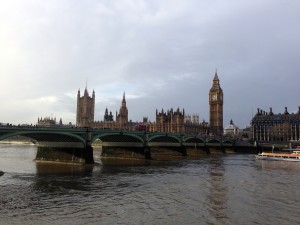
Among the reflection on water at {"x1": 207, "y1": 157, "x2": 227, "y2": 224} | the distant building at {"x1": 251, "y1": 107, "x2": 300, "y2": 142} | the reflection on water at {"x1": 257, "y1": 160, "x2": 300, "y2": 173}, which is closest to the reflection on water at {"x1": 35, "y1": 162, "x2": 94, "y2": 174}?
the reflection on water at {"x1": 207, "y1": 157, "x2": 227, "y2": 224}

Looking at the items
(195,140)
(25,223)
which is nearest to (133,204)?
(25,223)

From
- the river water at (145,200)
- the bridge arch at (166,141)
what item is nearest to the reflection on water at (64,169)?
the river water at (145,200)

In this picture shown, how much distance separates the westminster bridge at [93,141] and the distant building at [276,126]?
8074 centimetres

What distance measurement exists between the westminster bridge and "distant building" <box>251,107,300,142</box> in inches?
3179

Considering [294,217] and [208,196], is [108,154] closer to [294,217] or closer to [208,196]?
[208,196]

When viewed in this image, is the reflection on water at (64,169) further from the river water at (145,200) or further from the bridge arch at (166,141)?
the bridge arch at (166,141)

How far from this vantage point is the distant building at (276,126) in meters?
177

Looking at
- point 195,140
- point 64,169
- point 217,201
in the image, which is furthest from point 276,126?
point 217,201

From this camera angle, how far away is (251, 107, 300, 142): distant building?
582 ft

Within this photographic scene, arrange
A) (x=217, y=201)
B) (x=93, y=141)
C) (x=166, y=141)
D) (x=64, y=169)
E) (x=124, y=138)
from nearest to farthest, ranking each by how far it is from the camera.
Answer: (x=217, y=201)
(x=64, y=169)
(x=93, y=141)
(x=124, y=138)
(x=166, y=141)

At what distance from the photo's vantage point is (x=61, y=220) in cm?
2061

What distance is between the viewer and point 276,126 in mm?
182750

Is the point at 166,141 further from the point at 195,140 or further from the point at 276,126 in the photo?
the point at 276,126

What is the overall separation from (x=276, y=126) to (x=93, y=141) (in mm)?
144324
